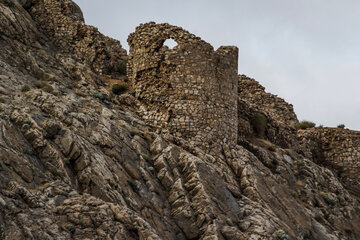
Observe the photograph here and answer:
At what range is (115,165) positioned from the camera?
15750 mm

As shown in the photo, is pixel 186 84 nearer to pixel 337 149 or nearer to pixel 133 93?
pixel 133 93

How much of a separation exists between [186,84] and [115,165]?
737 centimetres

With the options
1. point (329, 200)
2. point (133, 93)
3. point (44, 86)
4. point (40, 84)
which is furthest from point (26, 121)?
point (329, 200)

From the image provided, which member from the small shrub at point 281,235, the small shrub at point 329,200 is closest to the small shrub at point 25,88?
the small shrub at point 281,235

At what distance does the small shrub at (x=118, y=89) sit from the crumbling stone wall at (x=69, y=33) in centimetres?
200

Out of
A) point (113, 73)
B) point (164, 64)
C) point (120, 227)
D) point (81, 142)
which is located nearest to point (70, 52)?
point (113, 73)

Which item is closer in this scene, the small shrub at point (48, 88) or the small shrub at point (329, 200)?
the small shrub at point (48, 88)

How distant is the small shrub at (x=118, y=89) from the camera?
2316 centimetres

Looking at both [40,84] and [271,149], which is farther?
[271,149]

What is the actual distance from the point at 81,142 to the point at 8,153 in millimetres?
2721

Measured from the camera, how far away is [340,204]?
2273 cm

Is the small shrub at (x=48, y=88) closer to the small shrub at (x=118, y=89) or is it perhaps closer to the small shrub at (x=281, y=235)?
the small shrub at (x=118, y=89)

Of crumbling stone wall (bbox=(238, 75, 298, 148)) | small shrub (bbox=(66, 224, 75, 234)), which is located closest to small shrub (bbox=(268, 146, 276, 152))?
crumbling stone wall (bbox=(238, 75, 298, 148))

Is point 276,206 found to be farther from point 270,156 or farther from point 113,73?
point 113,73
